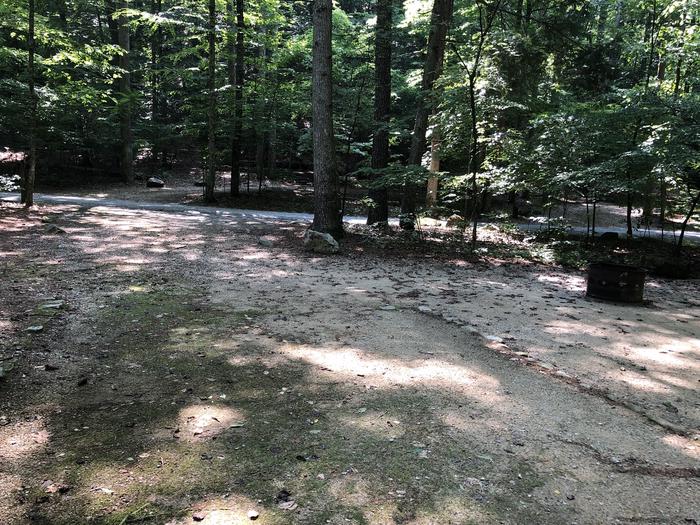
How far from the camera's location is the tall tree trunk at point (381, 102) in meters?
11.6

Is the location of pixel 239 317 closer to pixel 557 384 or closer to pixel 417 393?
pixel 417 393

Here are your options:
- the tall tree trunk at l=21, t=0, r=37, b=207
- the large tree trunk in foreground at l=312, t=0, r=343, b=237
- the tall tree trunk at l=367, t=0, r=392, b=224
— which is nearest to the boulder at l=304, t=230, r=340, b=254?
the large tree trunk in foreground at l=312, t=0, r=343, b=237

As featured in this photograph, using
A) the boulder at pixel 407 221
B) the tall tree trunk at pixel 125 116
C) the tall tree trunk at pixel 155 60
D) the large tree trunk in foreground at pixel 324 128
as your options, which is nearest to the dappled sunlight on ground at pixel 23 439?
the large tree trunk in foreground at pixel 324 128

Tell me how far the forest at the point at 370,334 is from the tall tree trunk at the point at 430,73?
74 millimetres

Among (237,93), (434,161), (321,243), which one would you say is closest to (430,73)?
(434,161)

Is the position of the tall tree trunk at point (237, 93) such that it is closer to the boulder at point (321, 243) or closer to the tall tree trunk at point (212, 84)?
the tall tree trunk at point (212, 84)

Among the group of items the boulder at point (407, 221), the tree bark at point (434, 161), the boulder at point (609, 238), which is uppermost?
the tree bark at point (434, 161)

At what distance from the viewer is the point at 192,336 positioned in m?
4.54

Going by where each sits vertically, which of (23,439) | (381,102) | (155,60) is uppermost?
(155,60)

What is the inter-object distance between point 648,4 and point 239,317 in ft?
66.4

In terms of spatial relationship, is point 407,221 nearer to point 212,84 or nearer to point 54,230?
point 54,230

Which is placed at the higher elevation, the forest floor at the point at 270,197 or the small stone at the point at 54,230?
the forest floor at the point at 270,197

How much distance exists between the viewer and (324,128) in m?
10.1

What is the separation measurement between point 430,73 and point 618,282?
706 cm
